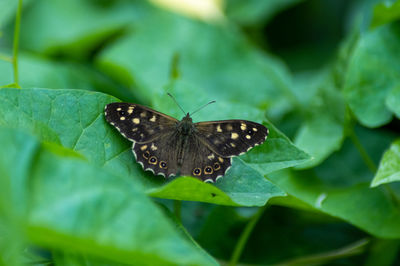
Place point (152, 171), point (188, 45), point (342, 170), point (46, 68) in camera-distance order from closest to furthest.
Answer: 1. point (152, 171)
2. point (342, 170)
3. point (46, 68)
4. point (188, 45)

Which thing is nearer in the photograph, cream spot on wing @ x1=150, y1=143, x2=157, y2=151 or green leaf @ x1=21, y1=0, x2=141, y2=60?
cream spot on wing @ x1=150, y1=143, x2=157, y2=151

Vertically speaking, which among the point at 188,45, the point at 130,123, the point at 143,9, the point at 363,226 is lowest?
the point at 363,226

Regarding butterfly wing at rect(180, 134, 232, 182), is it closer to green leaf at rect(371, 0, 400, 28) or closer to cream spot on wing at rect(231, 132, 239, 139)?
cream spot on wing at rect(231, 132, 239, 139)

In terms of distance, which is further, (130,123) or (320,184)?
(320,184)

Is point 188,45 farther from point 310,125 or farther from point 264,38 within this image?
point 310,125

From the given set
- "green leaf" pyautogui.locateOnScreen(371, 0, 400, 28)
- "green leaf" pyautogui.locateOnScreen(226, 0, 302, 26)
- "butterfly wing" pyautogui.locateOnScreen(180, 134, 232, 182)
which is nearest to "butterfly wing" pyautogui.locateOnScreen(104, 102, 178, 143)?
"butterfly wing" pyautogui.locateOnScreen(180, 134, 232, 182)

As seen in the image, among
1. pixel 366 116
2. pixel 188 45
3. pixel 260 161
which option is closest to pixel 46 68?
pixel 188 45

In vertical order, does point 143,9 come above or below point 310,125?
above

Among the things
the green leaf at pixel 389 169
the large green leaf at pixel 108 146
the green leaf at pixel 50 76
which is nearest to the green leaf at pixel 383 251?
the green leaf at pixel 389 169
